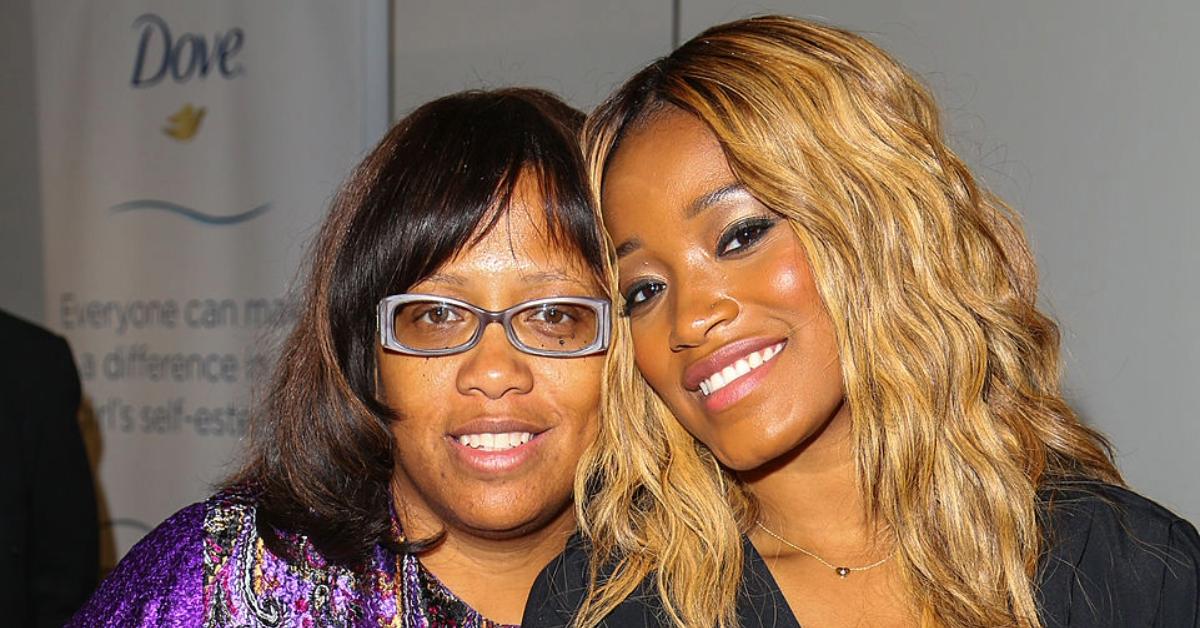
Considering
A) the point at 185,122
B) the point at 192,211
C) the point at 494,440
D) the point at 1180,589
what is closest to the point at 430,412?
the point at 494,440

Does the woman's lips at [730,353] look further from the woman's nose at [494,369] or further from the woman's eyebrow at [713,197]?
the woman's nose at [494,369]

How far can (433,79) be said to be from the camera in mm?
4258

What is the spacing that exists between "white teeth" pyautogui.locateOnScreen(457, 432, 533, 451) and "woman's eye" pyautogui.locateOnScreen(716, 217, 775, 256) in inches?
19.2

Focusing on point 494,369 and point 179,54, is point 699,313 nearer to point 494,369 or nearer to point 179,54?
point 494,369

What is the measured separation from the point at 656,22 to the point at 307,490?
2191 mm

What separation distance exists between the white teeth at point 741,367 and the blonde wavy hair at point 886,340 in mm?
108

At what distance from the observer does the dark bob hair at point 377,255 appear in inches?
81.4

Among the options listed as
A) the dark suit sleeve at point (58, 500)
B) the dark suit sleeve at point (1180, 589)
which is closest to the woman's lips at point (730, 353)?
the dark suit sleeve at point (1180, 589)

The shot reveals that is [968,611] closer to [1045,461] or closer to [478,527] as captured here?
[1045,461]

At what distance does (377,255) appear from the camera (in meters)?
2.12

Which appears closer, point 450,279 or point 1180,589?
point 1180,589

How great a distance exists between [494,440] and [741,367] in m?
0.48

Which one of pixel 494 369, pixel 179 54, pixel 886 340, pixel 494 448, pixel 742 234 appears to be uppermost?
pixel 179 54

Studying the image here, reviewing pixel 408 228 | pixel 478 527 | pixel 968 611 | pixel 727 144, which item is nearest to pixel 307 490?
pixel 478 527
